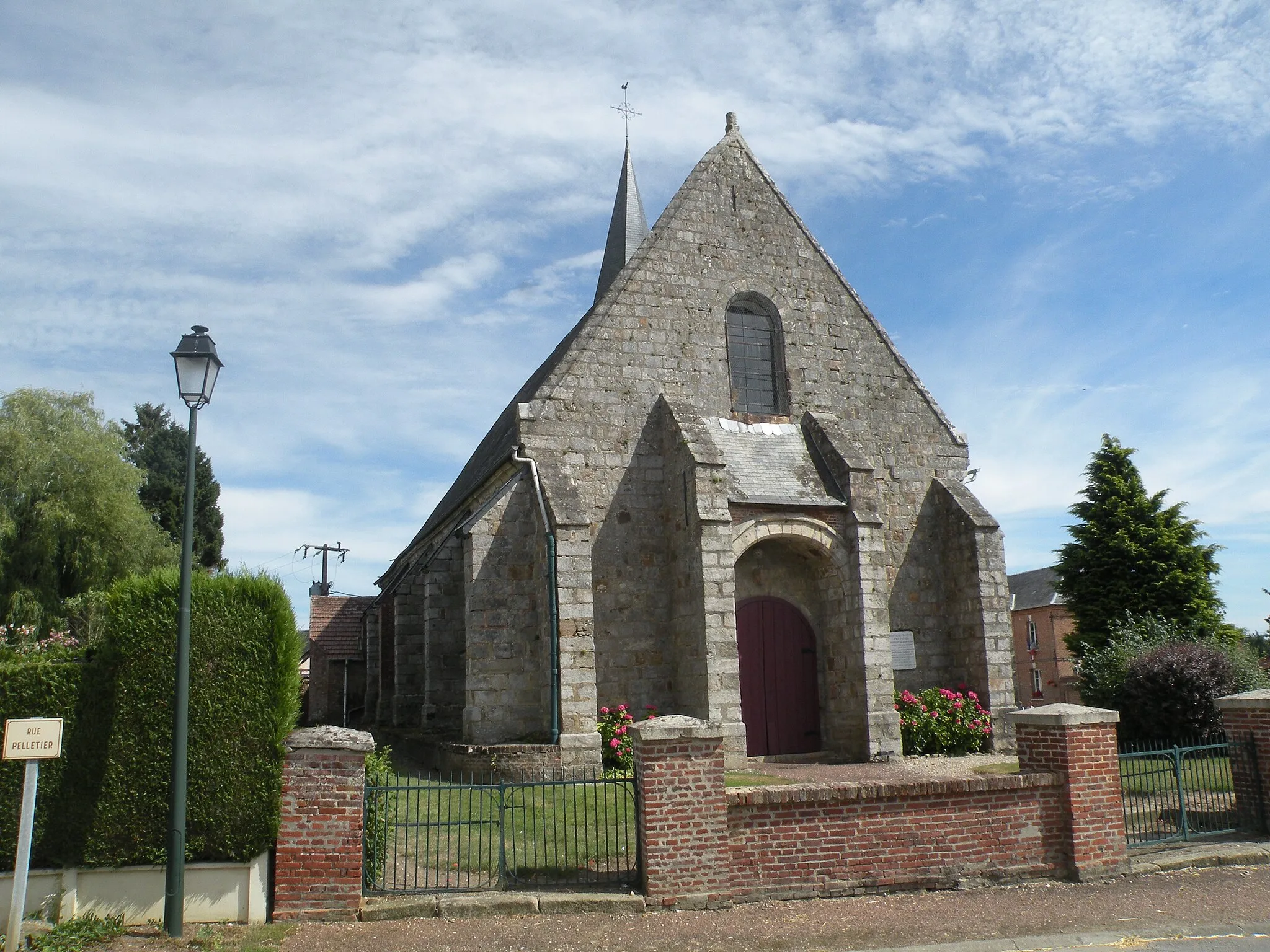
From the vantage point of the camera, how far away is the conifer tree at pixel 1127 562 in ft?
70.5

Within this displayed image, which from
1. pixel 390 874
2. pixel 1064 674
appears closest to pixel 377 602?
pixel 390 874

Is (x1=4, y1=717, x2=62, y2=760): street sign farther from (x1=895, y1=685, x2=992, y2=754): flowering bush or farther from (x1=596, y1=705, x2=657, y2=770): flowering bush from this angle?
(x1=895, y1=685, x2=992, y2=754): flowering bush

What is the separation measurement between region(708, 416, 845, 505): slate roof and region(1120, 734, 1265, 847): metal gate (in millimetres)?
5980

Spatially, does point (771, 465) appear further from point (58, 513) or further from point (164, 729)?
point (58, 513)

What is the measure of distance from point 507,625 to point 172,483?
24662 millimetres

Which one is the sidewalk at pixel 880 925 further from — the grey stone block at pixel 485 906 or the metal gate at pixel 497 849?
the metal gate at pixel 497 849

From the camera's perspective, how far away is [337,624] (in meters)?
30.6

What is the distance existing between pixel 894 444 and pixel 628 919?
1134cm

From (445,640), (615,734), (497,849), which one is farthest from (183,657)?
(445,640)

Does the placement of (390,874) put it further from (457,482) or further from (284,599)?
(457,482)

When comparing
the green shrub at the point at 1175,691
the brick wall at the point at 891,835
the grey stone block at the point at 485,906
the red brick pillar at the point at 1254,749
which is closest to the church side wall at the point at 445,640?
the grey stone block at the point at 485,906

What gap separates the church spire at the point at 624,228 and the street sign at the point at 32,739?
18264 millimetres

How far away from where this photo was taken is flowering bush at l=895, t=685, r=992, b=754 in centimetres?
1502

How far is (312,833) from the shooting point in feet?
24.6
